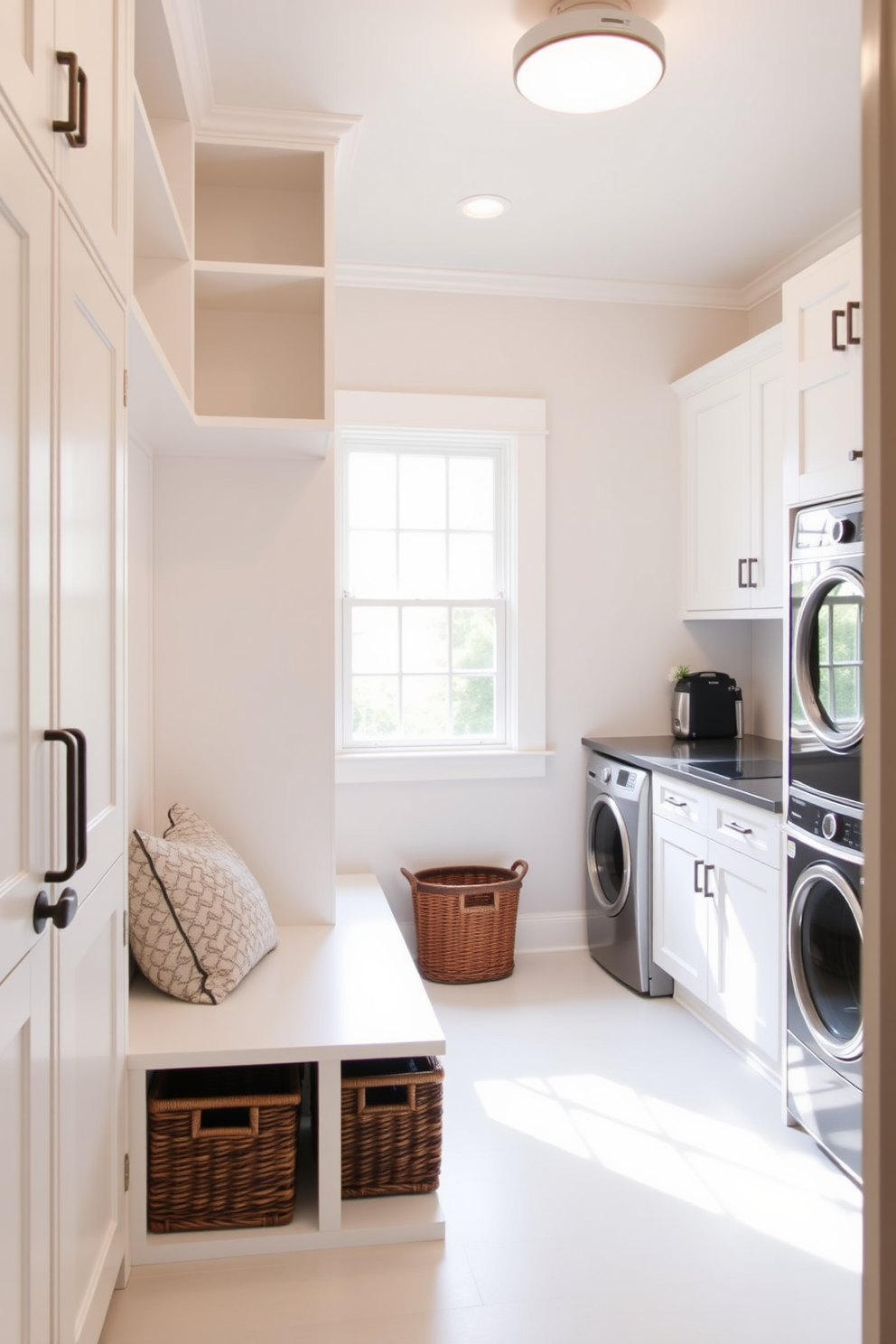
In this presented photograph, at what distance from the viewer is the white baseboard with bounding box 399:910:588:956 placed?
4.19 m

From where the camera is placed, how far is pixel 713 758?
3516 mm

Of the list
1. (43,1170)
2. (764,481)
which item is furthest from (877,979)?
(764,481)

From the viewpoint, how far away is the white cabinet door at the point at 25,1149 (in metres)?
1.13

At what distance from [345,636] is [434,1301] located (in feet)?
8.38

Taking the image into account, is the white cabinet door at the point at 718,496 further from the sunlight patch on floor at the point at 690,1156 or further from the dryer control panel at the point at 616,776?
the sunlight patch on floor at the point at 690,1156

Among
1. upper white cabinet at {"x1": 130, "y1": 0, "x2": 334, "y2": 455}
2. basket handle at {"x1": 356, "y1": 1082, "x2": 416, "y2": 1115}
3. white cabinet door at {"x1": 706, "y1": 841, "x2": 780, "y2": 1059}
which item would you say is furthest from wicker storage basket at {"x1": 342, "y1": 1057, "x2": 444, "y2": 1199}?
upper white cabinet at {"x1": 130, "y1": 0, "x2": 334, "y2": 455}

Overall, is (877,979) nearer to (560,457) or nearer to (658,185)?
(658,185)

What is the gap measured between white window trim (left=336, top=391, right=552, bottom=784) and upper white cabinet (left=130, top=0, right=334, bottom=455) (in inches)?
39.5

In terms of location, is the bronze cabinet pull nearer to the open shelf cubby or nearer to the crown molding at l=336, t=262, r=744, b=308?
the open shelf cubby

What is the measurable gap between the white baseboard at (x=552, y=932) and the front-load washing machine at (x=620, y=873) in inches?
2.6

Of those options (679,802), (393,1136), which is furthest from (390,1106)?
(679,802)

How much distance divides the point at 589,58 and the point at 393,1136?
8.48ft

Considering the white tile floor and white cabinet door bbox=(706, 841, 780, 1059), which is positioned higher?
white cabinet door bbox=(706, 841, 780, 1059)

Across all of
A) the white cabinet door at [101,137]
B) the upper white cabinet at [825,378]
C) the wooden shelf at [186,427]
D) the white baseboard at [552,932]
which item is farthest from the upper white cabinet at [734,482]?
the white cabinet door at [101,137]
